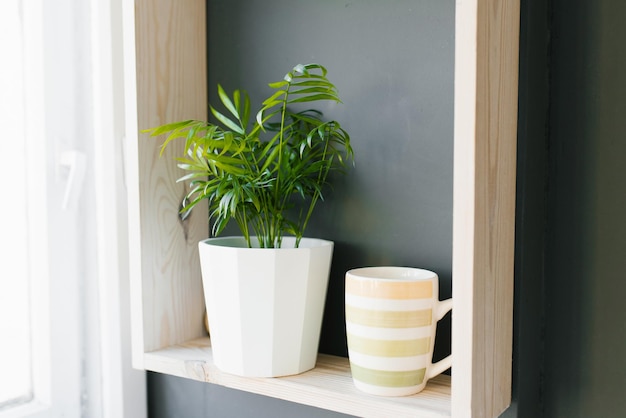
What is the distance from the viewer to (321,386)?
0.64m

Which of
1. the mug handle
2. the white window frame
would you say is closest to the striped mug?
the mug handle

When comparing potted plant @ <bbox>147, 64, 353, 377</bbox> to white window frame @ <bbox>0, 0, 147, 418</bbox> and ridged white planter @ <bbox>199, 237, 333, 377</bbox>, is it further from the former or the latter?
white window frame @ <bbox>0, 0, 147, 418</bbox>

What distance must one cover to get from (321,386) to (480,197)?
26cm

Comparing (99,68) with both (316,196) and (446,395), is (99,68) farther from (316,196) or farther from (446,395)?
(446,395)

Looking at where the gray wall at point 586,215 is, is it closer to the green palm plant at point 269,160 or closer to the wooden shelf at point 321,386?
the wooden shelf at point 321,386

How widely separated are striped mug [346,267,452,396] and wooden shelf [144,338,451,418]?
2 cm

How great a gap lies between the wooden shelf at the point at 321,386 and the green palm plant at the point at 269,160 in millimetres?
153

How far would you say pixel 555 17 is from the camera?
0.66 metres

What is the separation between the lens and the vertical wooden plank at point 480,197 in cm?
51

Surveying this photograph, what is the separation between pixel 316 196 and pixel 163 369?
278mm

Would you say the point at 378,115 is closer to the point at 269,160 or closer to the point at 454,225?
the point at 269,160

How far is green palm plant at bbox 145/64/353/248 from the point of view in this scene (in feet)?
2.21

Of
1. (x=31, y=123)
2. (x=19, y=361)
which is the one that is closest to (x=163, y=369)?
(x=19, y=361)

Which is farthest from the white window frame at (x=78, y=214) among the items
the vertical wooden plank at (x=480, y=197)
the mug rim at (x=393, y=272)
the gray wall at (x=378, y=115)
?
the vertical wooden plank at (x=480, y=197)
